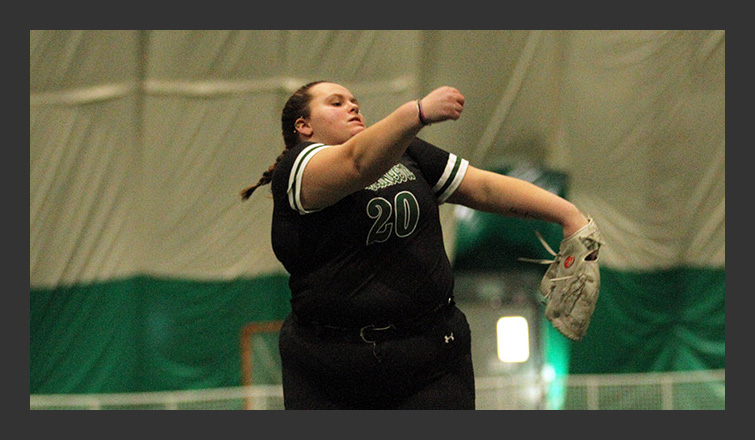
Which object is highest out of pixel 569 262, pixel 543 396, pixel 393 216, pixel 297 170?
pixel 297 170

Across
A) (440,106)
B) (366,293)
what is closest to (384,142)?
(440,106)

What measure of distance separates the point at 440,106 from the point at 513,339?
112 inches

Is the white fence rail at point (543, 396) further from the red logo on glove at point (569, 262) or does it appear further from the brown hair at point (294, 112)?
the brown hair at point (294, 112)

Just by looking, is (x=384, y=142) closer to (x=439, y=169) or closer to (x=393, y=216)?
(x=393, y=216)

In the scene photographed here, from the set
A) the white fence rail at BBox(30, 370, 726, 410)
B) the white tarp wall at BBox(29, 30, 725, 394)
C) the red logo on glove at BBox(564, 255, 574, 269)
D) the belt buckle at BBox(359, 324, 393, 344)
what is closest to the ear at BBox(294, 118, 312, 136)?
the belt buckle at BBox(359, 324, 393, 344)

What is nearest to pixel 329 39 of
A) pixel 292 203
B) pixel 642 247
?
pixel 642 247

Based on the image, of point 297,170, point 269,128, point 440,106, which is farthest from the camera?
point 269,128

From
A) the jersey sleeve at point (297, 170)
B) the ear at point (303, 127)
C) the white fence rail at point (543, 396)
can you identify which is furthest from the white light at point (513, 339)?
the jersey sleeve at point (297, 170)

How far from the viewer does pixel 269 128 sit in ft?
13.8

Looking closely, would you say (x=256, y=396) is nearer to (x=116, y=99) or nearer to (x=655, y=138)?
(x=116, y=99)

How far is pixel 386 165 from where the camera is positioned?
1587 millimetres

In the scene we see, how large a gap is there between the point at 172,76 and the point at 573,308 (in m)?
3.01

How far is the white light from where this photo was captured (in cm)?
409

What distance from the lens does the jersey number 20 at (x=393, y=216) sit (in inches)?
71.7
